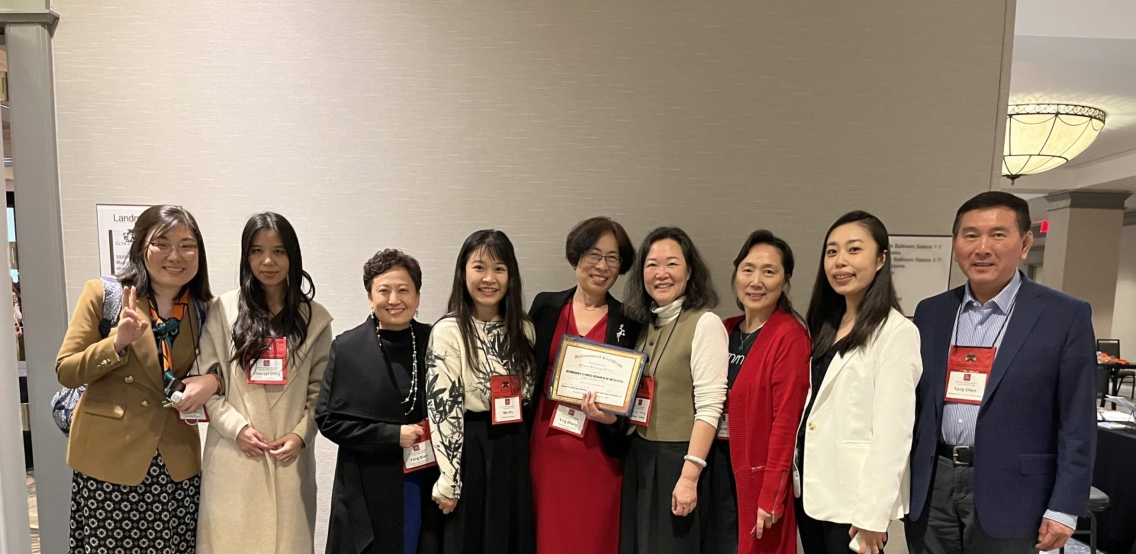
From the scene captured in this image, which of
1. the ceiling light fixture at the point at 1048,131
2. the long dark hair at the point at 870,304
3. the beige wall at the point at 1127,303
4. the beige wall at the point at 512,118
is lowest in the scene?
the beige wall at the point at 1127,303

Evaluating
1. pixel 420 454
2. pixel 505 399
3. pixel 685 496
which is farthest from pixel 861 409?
pixel 420 454

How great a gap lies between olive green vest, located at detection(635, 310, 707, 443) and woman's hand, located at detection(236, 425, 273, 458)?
128 cm

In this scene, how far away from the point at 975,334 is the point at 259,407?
92.5 inches

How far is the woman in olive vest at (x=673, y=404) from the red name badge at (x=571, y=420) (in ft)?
0.58

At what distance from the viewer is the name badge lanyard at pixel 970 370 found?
5.47 feet

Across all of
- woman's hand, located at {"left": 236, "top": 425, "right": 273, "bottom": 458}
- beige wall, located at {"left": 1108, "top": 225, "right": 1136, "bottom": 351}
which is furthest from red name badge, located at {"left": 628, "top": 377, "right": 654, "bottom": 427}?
beige wall, located at {"left": 1108, "top": 225, "right": 1136, "bottom": 351}

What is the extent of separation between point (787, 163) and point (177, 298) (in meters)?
2.50

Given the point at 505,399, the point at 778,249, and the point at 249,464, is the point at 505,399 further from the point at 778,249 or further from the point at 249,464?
the point at 778,249

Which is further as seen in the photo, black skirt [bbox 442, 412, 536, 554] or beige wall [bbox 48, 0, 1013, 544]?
beige wall [bbox 48, 0, 1013, 544]

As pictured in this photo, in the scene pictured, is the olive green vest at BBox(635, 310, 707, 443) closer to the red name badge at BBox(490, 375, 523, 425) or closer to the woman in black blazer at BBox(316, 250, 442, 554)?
the red name badge at BBox(490, 375, 523, 425)

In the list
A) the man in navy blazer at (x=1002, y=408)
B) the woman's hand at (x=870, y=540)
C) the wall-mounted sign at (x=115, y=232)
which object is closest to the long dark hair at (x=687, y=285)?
the man in navy blazer at (x=1002, y=408)

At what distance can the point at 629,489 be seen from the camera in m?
1.90

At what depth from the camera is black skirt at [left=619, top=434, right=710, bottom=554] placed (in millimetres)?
1825

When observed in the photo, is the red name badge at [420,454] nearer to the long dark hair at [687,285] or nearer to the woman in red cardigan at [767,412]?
the long dark hair at [687,285]
